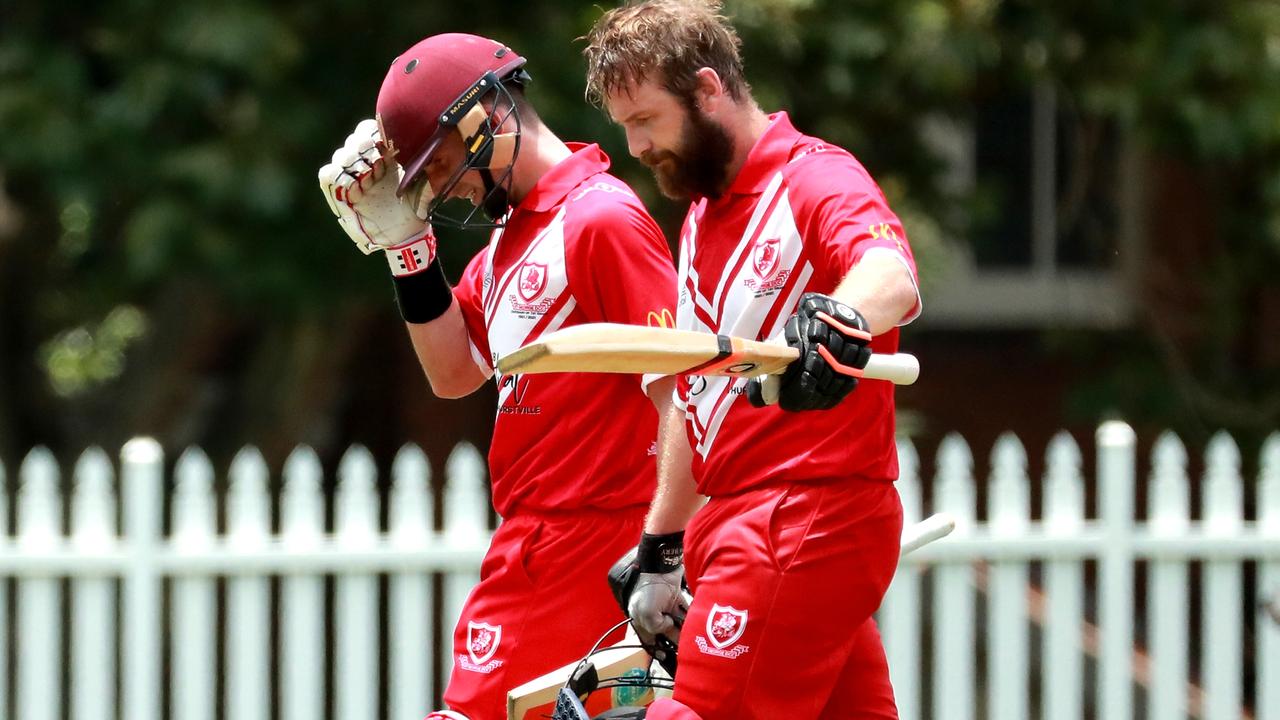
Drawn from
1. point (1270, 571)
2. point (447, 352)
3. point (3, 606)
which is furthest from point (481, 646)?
point (1270, 571)

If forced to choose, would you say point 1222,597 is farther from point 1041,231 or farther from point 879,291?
point 1041,231

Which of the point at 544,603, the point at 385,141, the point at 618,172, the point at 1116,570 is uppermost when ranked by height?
the point at 618,172

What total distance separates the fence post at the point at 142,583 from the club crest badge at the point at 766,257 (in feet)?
10.8

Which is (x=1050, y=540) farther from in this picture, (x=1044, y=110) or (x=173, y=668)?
(x=1044, y=110)

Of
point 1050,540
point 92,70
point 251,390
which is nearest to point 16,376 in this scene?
point 251,390

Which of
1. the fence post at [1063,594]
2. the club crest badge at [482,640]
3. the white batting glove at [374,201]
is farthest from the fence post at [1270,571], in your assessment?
the white batting glove at [374,201]

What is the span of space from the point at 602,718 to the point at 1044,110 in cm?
741

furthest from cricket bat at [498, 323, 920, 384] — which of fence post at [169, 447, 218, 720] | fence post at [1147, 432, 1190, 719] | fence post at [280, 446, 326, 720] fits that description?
fence post at [1147, 432, 1190, 719]

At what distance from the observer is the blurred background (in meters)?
5.91

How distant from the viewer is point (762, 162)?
2873 mm

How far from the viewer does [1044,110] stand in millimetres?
9703

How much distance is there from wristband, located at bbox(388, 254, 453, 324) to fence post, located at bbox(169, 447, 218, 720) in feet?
7.99

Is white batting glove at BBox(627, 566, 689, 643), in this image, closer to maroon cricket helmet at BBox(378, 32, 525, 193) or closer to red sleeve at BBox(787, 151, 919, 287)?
red sleeve at BBox(787, 151, 919, 287)

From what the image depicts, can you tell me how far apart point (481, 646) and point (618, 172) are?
320 cm
